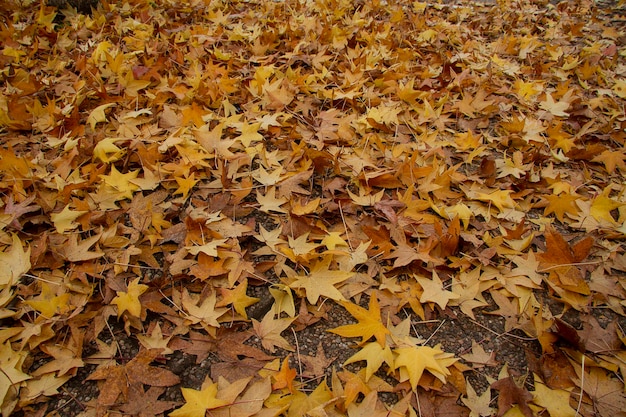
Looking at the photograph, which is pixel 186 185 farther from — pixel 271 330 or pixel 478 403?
pixel 478 403

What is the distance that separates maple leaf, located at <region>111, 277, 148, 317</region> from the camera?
125 cm

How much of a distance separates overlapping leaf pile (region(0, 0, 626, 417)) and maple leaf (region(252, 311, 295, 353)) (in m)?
0.01

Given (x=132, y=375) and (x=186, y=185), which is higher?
(x=186, y=185)

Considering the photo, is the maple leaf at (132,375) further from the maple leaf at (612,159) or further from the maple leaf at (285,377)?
the maple leaf at (612,159)

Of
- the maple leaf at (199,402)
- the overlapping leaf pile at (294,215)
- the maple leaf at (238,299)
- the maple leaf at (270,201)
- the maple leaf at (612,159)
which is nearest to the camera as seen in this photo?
the maple leaf at (199,402)

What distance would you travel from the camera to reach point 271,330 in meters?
1.28

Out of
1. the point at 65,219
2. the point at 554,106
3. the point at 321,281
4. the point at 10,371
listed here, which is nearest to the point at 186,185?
the point at 65,219

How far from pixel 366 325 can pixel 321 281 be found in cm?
22

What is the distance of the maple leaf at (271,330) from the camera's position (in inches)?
49.1

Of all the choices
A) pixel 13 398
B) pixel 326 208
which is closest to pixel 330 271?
pixel 326 208

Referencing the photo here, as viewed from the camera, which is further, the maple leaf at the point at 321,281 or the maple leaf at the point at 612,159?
the maple leaf at the point at 612,159

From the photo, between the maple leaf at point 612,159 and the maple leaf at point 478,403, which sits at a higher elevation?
the maple leaf at point 612,159

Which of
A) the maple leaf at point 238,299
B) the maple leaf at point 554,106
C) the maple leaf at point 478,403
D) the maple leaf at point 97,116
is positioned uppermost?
the maple leaf at point 97,116

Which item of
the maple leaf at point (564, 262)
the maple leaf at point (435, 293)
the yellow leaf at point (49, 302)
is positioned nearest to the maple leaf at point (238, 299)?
the yellow leaf at point (49, 302)
